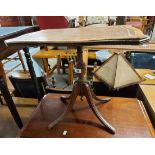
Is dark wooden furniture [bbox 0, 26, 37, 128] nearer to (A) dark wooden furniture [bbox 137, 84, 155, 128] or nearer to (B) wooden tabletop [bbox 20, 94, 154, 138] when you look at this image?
(B) wooden tabletop [bbox 20, 94, 154, 138]

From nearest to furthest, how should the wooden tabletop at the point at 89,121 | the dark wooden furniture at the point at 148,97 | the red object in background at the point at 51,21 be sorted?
the wooden tabletop at the point at 89,121, the dark wooden furniture at the point at 148,97, the red object in background at the point at 51,21

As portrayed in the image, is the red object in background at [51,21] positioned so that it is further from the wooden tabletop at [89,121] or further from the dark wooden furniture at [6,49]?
the wooden tabletop at [89,121]

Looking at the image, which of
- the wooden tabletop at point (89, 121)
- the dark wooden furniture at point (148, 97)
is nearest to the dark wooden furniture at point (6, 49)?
the wooden tabletop at point (89, 121)

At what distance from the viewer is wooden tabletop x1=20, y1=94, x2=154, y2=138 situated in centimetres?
79

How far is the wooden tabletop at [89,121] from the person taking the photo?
2.61 feet

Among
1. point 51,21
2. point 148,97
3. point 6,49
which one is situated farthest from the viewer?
point 51,21

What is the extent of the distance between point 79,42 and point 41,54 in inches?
62.2

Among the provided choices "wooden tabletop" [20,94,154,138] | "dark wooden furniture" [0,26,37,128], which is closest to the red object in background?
"dark wooden furniture" [0,26,37,128]

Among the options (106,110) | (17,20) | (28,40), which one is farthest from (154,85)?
(17,20)

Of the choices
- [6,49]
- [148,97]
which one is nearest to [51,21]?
[6,49]

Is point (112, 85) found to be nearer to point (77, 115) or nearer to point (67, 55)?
point (77, 115)

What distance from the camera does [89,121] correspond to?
0.86 meters

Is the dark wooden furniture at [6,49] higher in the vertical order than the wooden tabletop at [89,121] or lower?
higher

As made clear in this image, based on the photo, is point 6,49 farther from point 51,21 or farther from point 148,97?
point 51,21
